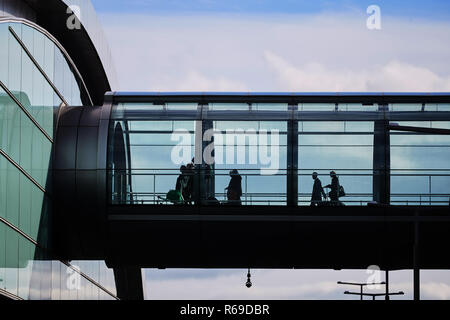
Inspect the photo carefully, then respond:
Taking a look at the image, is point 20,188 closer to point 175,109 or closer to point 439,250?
point 175,109

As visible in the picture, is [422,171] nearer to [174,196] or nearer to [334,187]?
[334,187]

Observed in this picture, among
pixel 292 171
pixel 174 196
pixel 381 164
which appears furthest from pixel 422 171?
pixel 174 196

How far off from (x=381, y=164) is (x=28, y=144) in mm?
9338

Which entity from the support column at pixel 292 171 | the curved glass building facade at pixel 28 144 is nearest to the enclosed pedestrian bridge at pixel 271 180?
the support column at pixel 292 171

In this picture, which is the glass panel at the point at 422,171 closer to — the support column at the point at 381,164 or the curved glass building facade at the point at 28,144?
the support column at the point at 381,164

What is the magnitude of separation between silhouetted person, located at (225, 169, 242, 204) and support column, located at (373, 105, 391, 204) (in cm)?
363

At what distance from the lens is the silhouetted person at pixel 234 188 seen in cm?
2645

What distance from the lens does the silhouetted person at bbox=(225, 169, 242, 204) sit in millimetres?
26450

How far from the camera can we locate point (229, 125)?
26.5m

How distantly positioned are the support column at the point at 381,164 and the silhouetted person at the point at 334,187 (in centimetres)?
99
